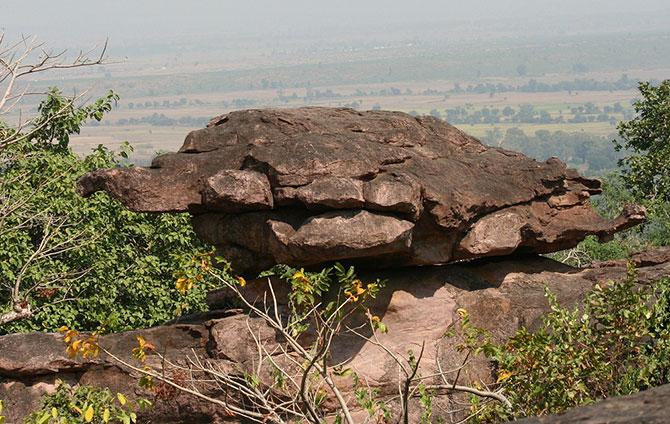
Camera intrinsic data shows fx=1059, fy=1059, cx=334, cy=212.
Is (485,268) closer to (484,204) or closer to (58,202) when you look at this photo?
(484,204)

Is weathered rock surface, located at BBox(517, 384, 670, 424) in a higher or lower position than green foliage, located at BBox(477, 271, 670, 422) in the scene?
higher

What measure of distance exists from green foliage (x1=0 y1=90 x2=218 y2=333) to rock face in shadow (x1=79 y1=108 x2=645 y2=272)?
5.66m

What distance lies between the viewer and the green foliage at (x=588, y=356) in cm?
1284

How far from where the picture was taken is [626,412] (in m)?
7.28

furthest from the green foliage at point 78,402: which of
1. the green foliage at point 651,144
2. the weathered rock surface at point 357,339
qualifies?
the green foliage at point 651,144

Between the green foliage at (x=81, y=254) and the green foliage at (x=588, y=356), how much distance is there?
1048cm

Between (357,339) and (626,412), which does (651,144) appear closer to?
(357,339)

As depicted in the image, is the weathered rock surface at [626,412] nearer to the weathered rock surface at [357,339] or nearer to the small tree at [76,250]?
the weathered rock surface at [357,339]

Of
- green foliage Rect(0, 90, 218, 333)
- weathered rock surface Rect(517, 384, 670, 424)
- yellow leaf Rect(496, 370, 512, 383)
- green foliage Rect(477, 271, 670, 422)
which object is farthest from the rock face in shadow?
weathered rock surface Rect(517, 384, 670, 424)

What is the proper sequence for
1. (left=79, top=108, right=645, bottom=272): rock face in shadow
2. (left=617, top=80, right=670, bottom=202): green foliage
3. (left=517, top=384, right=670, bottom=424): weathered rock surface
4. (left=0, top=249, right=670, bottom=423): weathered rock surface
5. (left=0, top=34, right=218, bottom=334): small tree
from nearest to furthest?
1. (left=517, top=384, right=670, bottom=424): weathered rock surface
2. (left=79, top=108, right=645, bottom=272): rock face in shadow
3. (left=0, top=249, right=670, bottom=423): weathered rock surface
4. (left=0, top=34, right=218, bottom=334): small tree
5. (left=617, top=80, right=670, bottom=202): green foliage

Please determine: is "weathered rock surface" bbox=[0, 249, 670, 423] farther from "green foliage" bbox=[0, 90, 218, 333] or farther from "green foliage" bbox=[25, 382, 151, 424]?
"green foliage" bbox=[0, 90, 218, 333]

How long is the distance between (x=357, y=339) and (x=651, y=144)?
18970 millimetres

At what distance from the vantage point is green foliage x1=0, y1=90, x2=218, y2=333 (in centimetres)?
2292

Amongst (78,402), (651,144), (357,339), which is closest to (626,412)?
(78,402)
